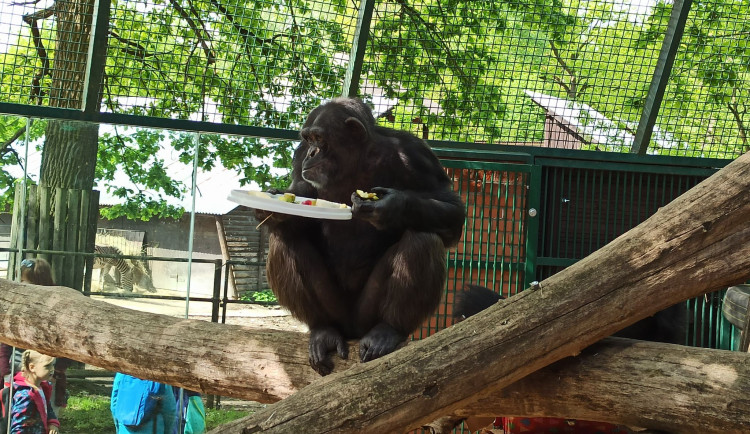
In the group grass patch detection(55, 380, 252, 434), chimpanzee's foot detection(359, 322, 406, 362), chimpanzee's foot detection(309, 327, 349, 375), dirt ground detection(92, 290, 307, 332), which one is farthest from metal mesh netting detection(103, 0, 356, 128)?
chimpanzee's foot detection(359, 322, 406, 362)

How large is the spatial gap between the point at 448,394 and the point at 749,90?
17.5 ft

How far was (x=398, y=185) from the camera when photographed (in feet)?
15.5

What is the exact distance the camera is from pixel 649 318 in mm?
4562

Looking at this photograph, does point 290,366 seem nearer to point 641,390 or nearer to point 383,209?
point 383,209

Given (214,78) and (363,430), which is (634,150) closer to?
(214,78)

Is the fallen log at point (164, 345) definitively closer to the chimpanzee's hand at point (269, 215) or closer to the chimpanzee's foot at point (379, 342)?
the chimpanzee's foot at point (379, 342)

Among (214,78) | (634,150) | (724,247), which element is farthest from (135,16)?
(724,247)

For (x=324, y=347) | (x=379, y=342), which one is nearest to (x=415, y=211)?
(x=379, y=342)

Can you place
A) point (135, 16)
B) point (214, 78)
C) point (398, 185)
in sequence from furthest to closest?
point (135, 16), point (214, 78), point (398, 185)

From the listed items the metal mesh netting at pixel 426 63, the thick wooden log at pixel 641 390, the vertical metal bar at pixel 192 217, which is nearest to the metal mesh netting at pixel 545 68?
the metal mesh netting at pixel 426 63

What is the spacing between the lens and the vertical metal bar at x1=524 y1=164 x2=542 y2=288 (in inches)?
250

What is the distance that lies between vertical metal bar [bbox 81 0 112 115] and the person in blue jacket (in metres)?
2.50

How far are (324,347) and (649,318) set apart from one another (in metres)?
2.14

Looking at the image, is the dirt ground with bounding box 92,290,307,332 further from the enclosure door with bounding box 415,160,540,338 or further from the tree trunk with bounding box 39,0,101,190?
the enclosure door with bounding box 415,160,540,338
